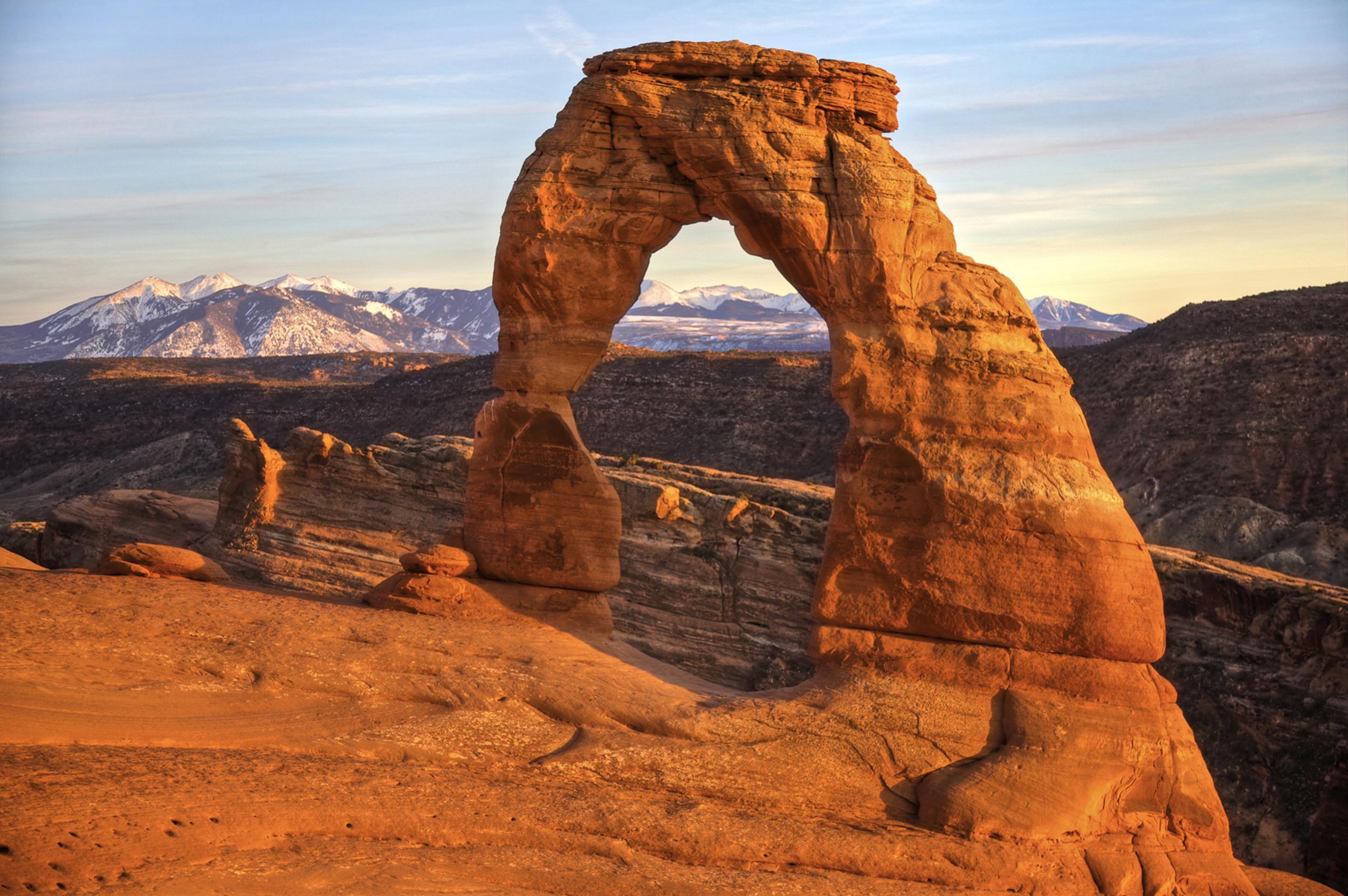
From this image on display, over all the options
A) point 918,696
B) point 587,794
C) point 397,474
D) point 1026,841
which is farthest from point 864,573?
point 397,474

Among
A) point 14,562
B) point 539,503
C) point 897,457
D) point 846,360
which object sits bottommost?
point 14,562

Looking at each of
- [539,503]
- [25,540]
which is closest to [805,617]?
[539,503]

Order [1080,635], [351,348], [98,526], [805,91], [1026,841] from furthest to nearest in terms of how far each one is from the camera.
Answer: [351,348]
[98,526]
[805,91]
[1080,635]
[1026,841]

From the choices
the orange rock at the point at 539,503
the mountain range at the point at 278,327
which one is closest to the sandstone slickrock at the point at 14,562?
the orange rock at the point at 539,503

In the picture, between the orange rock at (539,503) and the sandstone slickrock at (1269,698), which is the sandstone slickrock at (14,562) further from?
the sandstone slickrock at (1269,698)

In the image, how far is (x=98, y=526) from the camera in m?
24.8

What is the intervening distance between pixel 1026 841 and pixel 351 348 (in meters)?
150

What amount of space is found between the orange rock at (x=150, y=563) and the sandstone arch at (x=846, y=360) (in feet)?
10.7

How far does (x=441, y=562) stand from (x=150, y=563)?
3402mm

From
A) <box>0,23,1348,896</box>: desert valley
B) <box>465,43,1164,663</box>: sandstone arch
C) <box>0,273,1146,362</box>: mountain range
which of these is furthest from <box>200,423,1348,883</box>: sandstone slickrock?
<box>0,273,1146,362</box>: mountain range

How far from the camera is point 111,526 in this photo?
24812 mm

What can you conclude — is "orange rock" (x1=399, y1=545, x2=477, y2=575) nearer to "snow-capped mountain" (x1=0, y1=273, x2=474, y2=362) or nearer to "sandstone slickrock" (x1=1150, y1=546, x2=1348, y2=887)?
"sandstone slickrock" (x1=1150, y1=546, x2=1348, y2=887)

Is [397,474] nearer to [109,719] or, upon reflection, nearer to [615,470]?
[615,470]

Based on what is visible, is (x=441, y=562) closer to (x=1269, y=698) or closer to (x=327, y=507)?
(x=327, y=507)
